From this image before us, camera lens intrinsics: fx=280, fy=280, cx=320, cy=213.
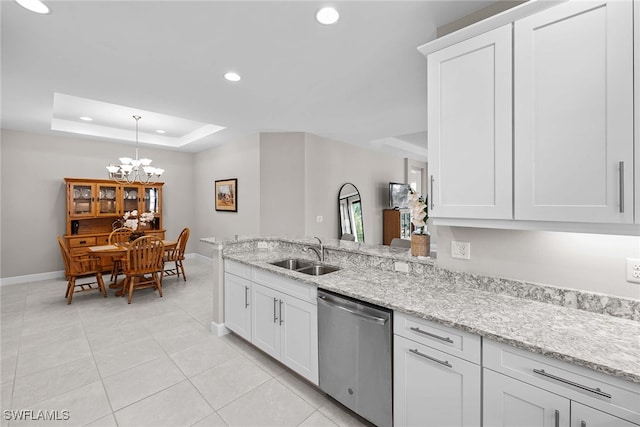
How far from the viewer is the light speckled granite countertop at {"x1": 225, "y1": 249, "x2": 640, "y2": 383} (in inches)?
41.0

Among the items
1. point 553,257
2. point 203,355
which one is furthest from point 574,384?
point 203,355

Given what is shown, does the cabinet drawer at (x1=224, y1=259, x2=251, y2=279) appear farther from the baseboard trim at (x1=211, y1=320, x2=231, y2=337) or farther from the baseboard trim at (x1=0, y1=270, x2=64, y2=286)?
the baseboard trim at (x1=0, y1=270, x2=64, y2=286)

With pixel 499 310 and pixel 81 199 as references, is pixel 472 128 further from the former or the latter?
pixel 81 199

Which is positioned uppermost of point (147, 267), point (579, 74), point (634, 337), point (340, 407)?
point (579, 74)

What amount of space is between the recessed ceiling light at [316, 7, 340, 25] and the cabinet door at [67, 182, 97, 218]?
5.35 meters

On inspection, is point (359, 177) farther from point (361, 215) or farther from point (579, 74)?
point (579, 74)

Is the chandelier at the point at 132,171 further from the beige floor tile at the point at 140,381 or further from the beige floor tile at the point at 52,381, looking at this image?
the beige floor tile at the point at 140,381

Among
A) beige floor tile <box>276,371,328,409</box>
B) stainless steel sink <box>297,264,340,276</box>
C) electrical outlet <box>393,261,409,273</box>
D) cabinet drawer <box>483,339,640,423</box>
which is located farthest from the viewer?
stainless steel sink <box>297,264,340,276</box>

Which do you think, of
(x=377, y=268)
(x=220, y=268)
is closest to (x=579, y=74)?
(x=377, y=268)

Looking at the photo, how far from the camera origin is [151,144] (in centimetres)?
588

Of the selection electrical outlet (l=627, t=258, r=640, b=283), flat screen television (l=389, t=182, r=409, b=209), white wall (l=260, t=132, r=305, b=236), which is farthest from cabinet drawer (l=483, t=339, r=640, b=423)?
flat screen television (l=389, t=182, r=409, b=209)

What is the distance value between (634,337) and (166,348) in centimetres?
327

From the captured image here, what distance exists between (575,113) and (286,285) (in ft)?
6.45

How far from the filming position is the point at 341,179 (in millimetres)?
5723
